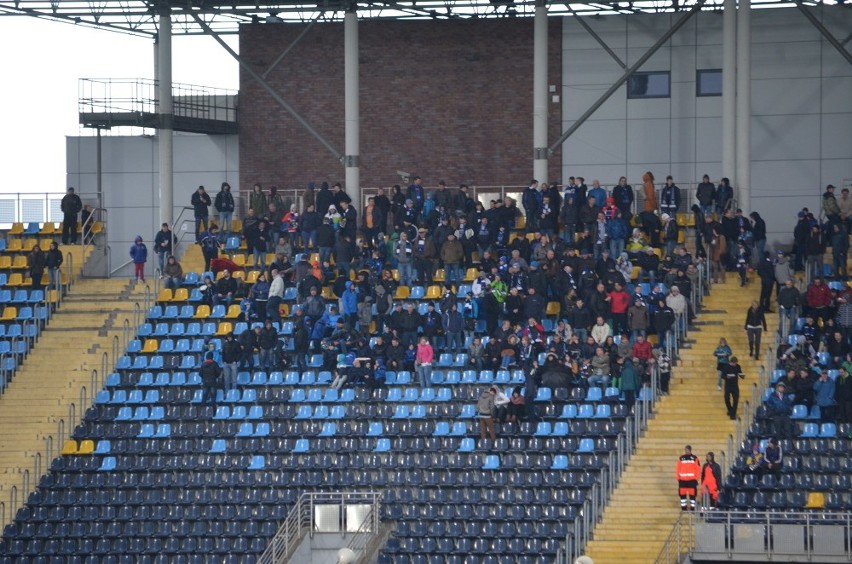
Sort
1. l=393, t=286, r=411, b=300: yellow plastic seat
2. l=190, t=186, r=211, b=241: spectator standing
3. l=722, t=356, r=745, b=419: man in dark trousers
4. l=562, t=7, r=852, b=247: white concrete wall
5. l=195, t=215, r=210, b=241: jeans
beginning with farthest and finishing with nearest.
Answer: l=562, t=7, r=852, b=247: white concrete wall
l=195, t=215, r=210, b=241: jeans
l=190, t=186, r=211, b=241: spectator standing
l=393, t=286, r=411, b=300: yellow plastic seat
l=722, t=356, r=745, b=419: man in dark trousers

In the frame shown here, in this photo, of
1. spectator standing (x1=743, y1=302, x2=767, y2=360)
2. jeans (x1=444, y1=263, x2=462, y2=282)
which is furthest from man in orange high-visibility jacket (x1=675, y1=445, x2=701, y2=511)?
jeans (x1=444, y1=263, x2=462, y2=282)

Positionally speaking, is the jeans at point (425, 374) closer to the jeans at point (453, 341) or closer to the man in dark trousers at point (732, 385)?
the jeans at point (453, 341)

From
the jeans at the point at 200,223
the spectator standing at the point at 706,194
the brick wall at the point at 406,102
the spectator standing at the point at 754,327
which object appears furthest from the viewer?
the brick wall at the point at 406,102

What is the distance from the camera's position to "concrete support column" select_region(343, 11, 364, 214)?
42531mm

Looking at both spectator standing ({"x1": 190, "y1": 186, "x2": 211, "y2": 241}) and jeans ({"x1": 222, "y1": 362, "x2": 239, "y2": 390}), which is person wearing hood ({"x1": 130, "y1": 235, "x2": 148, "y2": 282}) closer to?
spectator standing ({"x1": 190, "y1": 186, "x2": 211, "y2": 241})

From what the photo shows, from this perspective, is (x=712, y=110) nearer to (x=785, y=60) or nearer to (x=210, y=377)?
(x=785, y=60)

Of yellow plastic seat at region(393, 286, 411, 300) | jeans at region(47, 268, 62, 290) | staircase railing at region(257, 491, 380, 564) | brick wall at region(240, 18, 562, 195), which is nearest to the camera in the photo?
staircase railing at region(257, 491, 380, 564)

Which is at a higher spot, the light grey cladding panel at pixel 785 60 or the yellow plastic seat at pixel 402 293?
the light grey cladding panel at pixel 785 60

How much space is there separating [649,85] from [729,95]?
4597 millimetres

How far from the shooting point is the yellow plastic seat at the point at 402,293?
1548 inches

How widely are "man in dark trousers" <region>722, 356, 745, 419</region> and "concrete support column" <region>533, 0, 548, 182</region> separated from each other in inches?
377

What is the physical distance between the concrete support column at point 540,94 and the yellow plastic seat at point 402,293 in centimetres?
485

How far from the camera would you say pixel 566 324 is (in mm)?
35938

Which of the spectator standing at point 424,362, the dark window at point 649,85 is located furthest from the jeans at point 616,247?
the dark window at point 649,85
